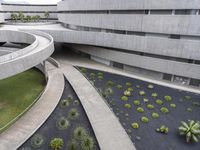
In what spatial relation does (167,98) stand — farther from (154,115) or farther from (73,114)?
(73,114)

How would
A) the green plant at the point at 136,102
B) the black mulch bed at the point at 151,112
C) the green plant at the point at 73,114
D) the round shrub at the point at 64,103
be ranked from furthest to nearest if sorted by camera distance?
the green plant at the point at 136,102 < the round shrub at the point at 64,103 < the green plant at the point at 73,114 < the black mulch bed at the point at 151,112

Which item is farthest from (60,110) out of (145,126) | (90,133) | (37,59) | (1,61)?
(145,126)

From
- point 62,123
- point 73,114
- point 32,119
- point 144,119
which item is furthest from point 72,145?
point 144,119

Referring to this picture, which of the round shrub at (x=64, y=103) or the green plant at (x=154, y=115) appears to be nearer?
the green plant at (x=154, y=115)

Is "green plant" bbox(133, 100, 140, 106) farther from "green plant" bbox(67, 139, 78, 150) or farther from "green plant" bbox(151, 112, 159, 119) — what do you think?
"green plant" bbox(67, 139, 78, 150)

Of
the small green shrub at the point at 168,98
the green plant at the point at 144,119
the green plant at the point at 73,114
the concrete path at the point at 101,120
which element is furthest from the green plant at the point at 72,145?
the small green shrub at the point at 168,98

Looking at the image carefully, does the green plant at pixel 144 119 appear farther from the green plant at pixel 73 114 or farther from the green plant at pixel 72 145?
the green plant at pixel 72 145
